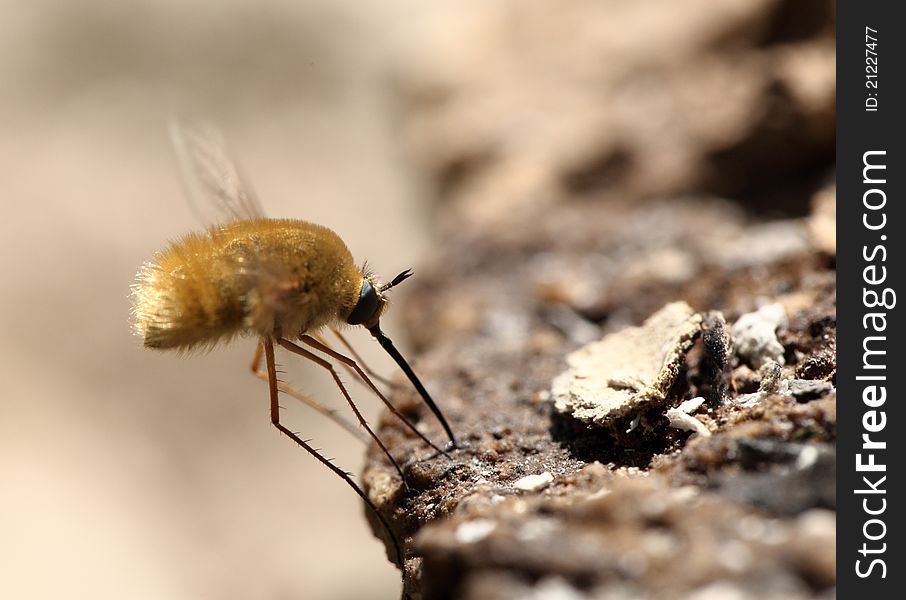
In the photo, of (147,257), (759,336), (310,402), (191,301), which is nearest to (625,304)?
(759,336)

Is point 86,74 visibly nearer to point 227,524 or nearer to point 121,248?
point 121,248

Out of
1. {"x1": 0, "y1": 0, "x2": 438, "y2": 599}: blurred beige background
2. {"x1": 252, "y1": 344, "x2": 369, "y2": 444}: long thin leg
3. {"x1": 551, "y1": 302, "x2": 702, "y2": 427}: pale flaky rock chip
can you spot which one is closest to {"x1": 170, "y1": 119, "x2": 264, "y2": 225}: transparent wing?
{"x1": 252, "y1": 344, "x2": 369, "y2": 444}: long thin leg

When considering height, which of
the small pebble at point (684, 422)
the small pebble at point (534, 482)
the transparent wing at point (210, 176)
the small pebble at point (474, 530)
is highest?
the transparent wing at point (210, 176)

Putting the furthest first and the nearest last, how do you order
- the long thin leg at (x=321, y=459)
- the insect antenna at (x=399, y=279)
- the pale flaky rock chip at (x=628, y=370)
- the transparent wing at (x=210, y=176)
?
the transparent wing at (x=210, y=176)
the insect antenna at (x=399, y=279)
the long thin leg at (x=321, y=459)
the pale flaky rock chip at (x=628, y=370)

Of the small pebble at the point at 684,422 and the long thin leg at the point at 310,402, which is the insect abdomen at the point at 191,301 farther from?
the small pebble at the point at 684,422

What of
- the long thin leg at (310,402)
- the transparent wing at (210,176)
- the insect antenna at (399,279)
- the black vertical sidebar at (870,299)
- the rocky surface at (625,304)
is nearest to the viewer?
the rocky surface at (625,304)

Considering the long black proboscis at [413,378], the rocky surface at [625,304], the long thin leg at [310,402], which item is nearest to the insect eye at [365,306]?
the long black proboscis at [413,378]

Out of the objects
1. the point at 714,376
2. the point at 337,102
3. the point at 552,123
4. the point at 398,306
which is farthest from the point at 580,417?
the point at 337,102
